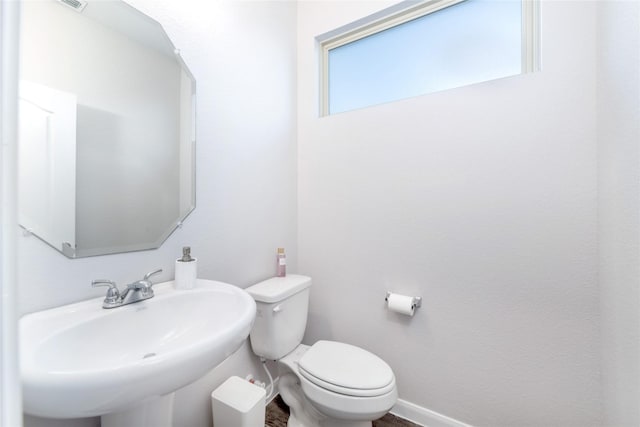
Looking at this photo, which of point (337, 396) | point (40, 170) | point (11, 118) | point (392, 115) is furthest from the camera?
point (392, 115)

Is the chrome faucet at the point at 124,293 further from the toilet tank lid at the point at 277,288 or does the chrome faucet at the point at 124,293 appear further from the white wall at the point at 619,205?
the white wall at the point at 619,205

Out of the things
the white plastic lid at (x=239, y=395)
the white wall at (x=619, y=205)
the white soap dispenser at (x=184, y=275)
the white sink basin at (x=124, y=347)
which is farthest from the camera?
the white plastic lid at (x=239, y=395)

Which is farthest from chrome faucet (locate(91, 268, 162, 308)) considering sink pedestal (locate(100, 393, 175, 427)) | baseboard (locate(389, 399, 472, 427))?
baseboard (locate(389, 399, 472, 427))

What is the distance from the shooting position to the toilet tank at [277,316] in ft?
4.00

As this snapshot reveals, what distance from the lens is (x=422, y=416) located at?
1322 millimetres

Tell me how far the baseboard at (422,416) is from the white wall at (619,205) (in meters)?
0.59

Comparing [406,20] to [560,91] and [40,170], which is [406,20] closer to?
[560,91]

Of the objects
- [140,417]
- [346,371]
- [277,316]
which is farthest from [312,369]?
[140,417]

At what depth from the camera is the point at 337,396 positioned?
102cm

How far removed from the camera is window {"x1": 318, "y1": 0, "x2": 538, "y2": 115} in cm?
119

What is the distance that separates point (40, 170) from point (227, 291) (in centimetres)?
63

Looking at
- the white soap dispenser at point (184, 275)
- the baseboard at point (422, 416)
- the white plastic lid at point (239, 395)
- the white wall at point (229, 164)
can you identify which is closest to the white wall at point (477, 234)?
the baseboard at point (422, 416)

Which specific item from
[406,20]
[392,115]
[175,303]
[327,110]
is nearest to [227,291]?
[175,303]

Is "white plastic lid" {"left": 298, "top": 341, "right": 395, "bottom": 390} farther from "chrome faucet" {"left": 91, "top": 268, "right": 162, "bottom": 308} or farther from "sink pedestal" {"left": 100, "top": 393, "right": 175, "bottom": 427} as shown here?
"chrome faucet" {"left": 91, "top": 268, "right": 162, "bottom": 308}
